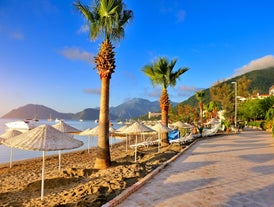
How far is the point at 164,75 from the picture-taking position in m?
18.9

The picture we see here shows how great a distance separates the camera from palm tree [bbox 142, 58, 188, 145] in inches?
738

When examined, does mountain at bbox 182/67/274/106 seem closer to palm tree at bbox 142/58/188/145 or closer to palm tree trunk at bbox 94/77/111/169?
palm tree at bbox 142/58/188/145

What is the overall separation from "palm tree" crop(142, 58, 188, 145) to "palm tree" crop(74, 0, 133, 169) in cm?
800

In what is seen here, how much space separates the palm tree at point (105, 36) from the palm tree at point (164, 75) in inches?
315

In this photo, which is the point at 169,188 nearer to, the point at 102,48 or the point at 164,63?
the point at 102,48

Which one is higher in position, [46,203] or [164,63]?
[164,63]

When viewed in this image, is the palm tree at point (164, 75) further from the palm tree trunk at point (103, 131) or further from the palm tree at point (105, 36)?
the palm tree trunk at point (103, 131)

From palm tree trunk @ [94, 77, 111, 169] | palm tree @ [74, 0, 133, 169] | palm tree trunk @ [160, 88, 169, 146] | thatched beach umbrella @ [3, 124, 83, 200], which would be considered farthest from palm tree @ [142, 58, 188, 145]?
thatched beach umbrella @ [3, 124, 83, 200]

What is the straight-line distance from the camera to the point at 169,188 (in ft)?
21.6

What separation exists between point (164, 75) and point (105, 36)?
8845 mm

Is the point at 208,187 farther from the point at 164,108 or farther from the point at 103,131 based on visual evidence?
the point at 164,108

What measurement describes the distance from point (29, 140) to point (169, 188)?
12.5 ft

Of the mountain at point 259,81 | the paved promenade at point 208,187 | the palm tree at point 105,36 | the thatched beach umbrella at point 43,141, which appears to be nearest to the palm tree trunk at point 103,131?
the palm tree at point 105,36

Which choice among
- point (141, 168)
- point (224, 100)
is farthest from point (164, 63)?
point (224, 100)
